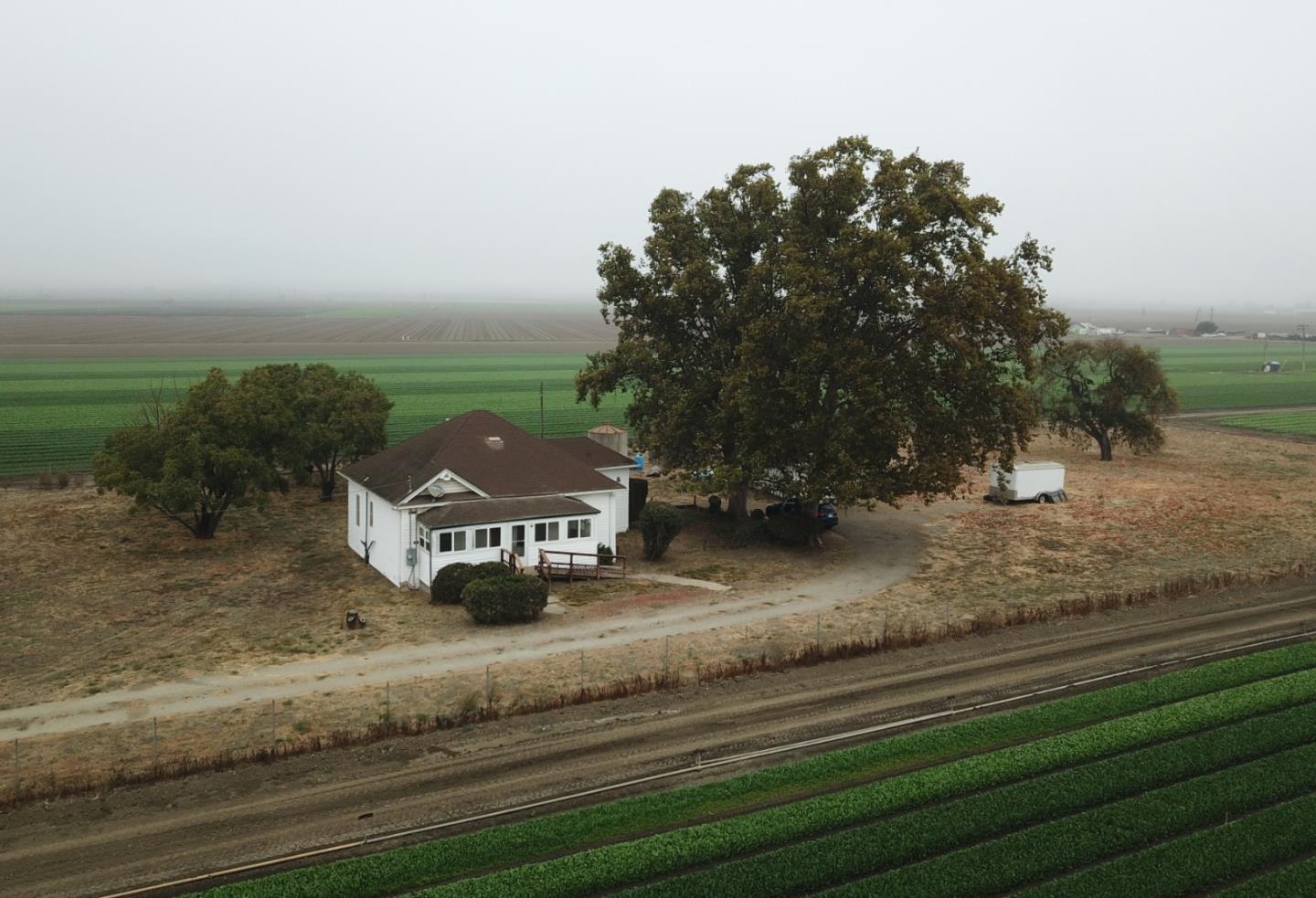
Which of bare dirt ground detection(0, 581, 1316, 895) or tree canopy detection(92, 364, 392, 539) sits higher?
tree canopy detection(92, 364, 392, 539)

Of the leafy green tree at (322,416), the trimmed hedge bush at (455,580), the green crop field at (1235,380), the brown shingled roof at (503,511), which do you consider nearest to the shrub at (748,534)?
the brown shingled roof at (503,511)

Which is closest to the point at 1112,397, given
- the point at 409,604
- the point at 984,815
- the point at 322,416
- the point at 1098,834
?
the point at 322,416

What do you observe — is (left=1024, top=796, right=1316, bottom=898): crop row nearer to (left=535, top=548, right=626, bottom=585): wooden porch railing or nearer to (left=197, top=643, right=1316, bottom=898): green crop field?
(left=197, top=643, right=1316, bottom=898): green crop field

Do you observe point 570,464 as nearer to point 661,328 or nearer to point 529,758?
point 661,328

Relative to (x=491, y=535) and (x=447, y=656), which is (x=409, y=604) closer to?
(x=491, y=535)

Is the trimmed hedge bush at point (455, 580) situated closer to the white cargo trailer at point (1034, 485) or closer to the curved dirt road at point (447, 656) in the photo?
the curved dirt road at point (447, 656)

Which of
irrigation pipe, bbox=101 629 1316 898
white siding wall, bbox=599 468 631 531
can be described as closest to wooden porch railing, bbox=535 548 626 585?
white siding wall, bbox=599 468 631 531

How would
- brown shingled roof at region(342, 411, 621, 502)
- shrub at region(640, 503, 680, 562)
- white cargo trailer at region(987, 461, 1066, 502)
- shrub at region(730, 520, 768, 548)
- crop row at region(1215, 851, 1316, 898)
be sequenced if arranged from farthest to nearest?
1. white cargo trailer at region(987, 461, 1066, 502)
2. shrub at region(730, 520, 768, 548)
3. shrub at region(640, 503, 680, 562)
4. brown shingled roof at region(342, 411, 621, 502)
5. crop row at region(1215, 851, 1316, 898)

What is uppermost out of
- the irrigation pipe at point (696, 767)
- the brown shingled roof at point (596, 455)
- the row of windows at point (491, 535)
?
the brown shingled roof at point (596, 455)
